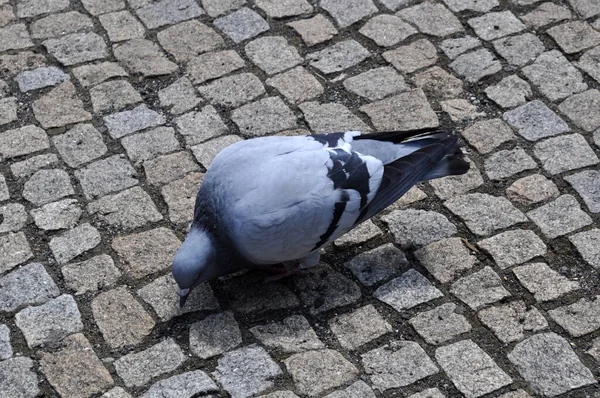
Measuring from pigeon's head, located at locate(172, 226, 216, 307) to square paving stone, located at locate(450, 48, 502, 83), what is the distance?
7.59 ft

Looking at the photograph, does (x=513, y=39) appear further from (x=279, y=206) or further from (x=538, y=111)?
(x=279, y=206)

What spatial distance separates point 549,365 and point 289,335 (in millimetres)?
1198

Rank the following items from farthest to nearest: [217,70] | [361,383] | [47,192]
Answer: [217,70], [47,192], [361,383]

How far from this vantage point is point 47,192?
5.43m

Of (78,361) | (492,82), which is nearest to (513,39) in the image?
(492,82)

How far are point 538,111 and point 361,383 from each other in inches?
89.8

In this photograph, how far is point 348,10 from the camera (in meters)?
6.61

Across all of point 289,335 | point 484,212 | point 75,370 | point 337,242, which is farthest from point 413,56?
point 75,370

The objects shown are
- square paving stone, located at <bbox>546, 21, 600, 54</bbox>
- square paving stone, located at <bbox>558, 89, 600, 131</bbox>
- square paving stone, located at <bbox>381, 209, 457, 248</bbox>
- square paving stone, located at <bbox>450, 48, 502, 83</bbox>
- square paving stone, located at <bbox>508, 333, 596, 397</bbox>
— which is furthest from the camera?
square paving stone, located at <bbox>546, 21, 600, 54</bbox>

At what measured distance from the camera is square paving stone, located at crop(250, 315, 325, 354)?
4.60 m

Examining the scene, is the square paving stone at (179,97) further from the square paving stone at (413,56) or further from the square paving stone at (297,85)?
the square paving stone at (413,56)

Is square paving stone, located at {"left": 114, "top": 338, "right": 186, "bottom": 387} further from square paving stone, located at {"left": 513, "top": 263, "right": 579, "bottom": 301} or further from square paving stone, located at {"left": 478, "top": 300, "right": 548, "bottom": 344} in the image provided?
square paving stone, located at {"left": 513, "top": 263, "right": 579, "bottom": 301}

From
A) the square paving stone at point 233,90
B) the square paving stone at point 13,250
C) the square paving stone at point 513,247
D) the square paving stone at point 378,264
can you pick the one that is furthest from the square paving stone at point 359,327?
the square paving stone at point 233,90

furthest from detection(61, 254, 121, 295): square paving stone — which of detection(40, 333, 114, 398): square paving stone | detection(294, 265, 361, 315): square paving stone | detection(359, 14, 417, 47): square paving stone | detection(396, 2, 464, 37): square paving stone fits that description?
detection(396, 2, 464, 37): square paving stone
